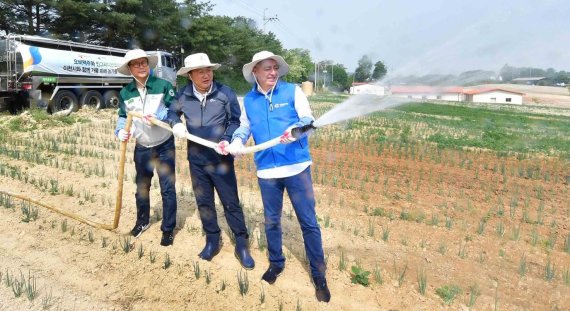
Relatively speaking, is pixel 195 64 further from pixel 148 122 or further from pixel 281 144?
pixel 281 144

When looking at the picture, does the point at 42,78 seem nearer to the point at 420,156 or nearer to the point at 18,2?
the point at 18,2

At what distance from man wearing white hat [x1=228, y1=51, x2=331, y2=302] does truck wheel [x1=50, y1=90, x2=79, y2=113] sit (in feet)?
47.7

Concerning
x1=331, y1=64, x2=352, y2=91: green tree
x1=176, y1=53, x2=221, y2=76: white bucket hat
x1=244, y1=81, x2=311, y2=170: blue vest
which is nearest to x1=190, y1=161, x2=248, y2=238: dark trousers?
x1=244, y1=81, x2=311, y2=170: blue vest

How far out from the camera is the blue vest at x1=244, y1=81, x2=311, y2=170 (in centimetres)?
334

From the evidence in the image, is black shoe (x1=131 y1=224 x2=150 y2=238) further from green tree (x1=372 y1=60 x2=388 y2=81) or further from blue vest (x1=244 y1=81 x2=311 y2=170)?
green tree (x1=372 y1=60 x2=388 y2=81)

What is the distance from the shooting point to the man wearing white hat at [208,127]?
147 inches

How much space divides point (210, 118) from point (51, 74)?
47.4 ft

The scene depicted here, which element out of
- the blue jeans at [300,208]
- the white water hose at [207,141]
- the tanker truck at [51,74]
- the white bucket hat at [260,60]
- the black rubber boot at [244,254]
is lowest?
the black rubber boot at [244,254]

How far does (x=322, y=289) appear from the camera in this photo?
3596 mm

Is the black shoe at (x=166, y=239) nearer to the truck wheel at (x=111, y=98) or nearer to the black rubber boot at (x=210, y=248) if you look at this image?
the black rubber boot at (x=210, y=248)

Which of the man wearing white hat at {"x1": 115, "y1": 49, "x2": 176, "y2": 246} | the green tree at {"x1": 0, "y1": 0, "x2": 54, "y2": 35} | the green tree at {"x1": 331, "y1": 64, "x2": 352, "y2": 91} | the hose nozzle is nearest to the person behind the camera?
the hose nozzle

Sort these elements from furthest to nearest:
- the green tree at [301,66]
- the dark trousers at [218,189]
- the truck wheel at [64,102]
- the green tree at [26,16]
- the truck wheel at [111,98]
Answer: the green tree at [301,66]
the green tree at [26,16]
the truck wheel at [111,98]
the truck wheel at [64,102]
the dark trousers at [218,189]

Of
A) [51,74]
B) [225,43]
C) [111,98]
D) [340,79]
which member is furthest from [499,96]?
[51,74]

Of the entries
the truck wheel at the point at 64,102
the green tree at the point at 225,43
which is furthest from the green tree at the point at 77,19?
the truck wheel at the point at 64,102
